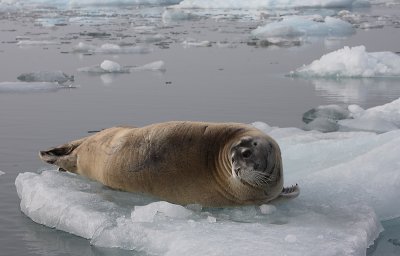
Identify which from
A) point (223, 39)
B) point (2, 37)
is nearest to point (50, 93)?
point (223, 39)

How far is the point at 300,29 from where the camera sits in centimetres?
1809

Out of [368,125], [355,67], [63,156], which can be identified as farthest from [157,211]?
[355,67]

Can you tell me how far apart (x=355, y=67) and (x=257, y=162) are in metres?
7.16

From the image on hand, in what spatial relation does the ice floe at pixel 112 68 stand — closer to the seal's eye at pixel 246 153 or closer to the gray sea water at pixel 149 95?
the gray sea water at pixel 149 95

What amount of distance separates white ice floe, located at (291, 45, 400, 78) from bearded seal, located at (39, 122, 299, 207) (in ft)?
20.8

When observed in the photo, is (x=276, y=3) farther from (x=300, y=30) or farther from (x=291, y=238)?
(x=291, y=238)

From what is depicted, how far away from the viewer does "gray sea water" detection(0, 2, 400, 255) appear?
420 centimetres

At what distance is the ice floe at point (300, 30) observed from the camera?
17477 millimetres

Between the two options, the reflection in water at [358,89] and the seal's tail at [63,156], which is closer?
the seal's tail at [63,156]

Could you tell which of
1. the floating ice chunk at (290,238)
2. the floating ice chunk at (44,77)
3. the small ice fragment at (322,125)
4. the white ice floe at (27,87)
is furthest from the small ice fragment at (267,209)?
the floating ice chunk at (44,77)

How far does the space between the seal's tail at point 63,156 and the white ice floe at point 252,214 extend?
122mm

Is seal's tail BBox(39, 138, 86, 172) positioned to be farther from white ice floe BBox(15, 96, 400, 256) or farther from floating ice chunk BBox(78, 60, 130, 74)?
floating ice chunk BBox(78, 60, 130, 74)

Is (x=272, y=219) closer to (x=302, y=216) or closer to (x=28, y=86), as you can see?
(x=302, y=216)

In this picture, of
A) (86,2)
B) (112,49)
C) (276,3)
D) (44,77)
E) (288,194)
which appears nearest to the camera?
(288,194)
